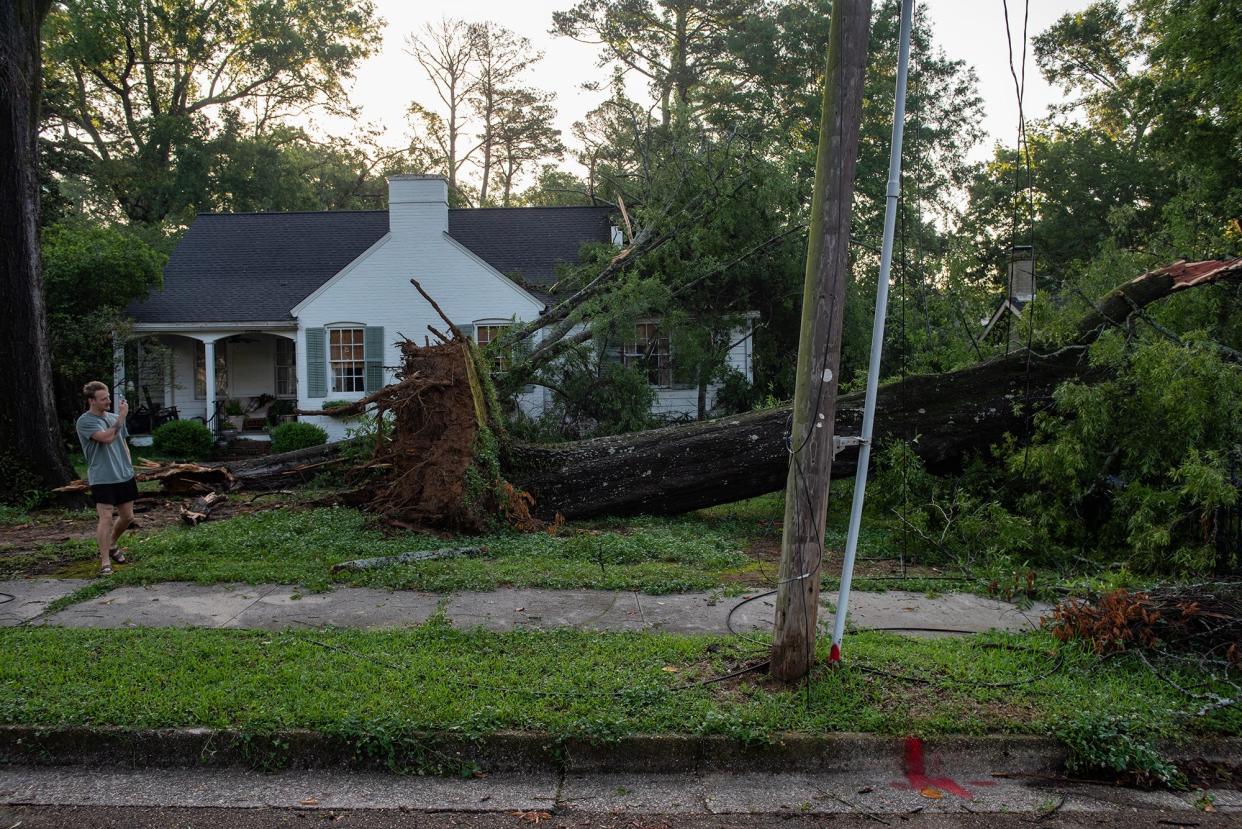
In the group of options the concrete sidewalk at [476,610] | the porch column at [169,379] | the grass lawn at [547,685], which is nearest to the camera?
the grass lawn at [547,685]

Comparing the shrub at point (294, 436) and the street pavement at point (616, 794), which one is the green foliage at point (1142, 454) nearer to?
the street pavement at point (616, 794)

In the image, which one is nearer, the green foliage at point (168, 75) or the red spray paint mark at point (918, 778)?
the red spray paint mark at point (918, 778)

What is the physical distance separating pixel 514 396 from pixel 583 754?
32.0 feet

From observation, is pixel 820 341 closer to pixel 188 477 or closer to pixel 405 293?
pixel 188 477

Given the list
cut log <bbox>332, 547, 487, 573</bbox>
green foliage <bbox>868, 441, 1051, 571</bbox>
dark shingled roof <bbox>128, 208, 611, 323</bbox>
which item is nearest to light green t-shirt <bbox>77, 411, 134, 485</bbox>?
cut log <bbox>332, 547, 487, 573</bbox>

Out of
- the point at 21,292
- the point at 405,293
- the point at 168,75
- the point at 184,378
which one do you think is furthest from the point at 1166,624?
the point at 168,75

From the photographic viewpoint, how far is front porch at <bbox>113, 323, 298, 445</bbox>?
20031 millimetres

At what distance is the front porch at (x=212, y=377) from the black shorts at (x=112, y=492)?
1182 centimetres

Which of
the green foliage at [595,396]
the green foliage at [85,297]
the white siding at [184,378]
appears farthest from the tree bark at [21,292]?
the white siding at [184,378]

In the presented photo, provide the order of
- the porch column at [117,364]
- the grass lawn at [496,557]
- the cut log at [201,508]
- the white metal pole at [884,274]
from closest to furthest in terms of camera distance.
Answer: the white metal pole at [884,274] < the grass lawn at [496,557] < the cut log at [201,508] < the porch column at [117,364]

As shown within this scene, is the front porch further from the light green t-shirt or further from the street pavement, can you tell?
the street pavement

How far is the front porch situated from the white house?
43 mm

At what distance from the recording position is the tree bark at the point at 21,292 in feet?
36.6

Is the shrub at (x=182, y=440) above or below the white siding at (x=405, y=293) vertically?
below
